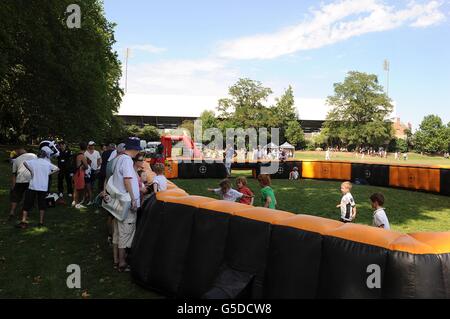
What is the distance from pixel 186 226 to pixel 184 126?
71.5 metres

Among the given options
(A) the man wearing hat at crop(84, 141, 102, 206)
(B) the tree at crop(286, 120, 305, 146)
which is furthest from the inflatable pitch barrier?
(B) the tree at crop(286, 120, 305, 146)

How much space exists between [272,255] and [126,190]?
2771 millimetres

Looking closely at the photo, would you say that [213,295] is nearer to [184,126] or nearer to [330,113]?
[184,126]

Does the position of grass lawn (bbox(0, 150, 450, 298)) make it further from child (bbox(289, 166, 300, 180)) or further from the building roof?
the building roof

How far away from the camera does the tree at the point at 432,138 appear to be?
8925 cm

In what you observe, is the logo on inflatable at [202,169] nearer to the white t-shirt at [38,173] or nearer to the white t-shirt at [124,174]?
the white t-shirt at [38,173]

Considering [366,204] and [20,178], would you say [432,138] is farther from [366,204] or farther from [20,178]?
[20,178]

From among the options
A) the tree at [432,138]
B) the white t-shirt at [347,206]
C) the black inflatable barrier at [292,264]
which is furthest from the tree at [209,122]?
the black inflatable barrier at [292,264]

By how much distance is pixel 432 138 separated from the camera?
8994 cm

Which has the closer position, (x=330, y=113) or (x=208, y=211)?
(x=208, y=211)

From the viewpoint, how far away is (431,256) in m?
3.57

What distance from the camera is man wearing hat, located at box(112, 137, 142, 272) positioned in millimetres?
6055

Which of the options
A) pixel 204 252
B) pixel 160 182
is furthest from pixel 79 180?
pixel 204 252
